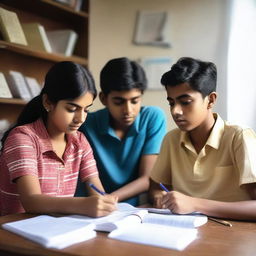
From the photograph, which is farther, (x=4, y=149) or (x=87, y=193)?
(x=87, y=193)

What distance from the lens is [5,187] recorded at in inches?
56.5

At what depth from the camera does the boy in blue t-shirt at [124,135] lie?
1.77 metres

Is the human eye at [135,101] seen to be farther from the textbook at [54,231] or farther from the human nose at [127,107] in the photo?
the textbook at [54,231]

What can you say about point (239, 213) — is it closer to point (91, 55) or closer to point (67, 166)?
point (67, 166)

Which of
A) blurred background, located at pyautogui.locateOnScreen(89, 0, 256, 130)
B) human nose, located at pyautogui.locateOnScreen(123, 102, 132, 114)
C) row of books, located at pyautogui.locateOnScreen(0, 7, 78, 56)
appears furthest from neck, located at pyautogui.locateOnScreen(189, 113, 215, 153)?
row of books, located at pyautogui.locateOnScreen(0, 7, 78, 56)

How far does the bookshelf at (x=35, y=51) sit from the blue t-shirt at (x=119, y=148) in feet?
2.47

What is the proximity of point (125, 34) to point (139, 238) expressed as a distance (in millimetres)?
2185

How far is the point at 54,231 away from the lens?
93 cm

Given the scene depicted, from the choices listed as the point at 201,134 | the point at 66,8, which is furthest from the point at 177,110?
the point at 66,8

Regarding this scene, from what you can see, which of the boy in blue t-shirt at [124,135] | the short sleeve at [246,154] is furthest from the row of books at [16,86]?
the short sleeve at [246,154]

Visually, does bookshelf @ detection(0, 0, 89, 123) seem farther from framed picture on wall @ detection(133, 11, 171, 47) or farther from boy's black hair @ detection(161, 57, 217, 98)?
boy's black hair @ detection(161, 57, 217, 98)

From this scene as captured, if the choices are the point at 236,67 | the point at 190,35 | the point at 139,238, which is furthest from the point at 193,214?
the point at 190,35

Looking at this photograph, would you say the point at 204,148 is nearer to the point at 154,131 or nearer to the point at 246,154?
the point at 246,154

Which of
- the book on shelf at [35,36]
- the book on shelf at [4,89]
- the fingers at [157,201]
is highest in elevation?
the book on shelf at [35,36]
